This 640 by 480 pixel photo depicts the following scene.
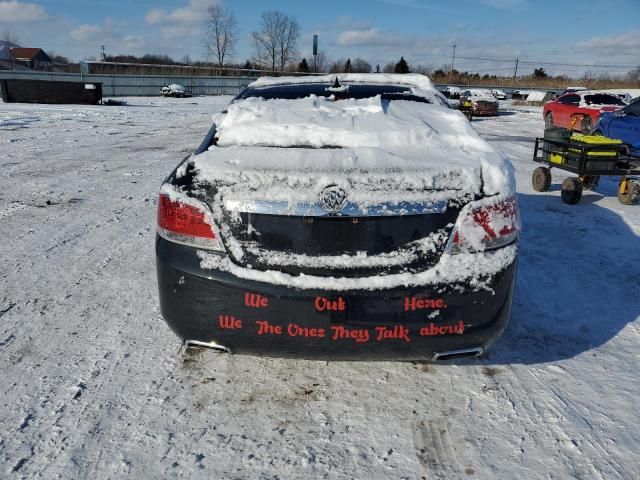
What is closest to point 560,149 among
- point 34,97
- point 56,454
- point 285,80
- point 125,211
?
point 285,80

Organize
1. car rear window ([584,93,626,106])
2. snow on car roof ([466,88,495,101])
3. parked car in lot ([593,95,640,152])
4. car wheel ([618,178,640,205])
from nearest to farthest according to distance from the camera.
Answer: car wheel ([618,178,640,205]) → parked car in lot ([593,95,640,152]) → car rear window ([584,93,626,106]) → snow on car roof ([466,88,495,101])

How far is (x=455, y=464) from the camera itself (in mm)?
2070

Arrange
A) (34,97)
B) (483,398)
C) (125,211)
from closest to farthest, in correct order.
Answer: (483,398), (125,211), (34,97)

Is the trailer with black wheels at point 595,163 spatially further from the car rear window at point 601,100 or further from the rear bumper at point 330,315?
the car rear window at point 601,100

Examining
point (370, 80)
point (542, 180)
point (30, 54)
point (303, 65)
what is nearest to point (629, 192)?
point (542, 180)

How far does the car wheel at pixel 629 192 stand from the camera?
21.8 feet

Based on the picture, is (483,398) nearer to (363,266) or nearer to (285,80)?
(363,266)

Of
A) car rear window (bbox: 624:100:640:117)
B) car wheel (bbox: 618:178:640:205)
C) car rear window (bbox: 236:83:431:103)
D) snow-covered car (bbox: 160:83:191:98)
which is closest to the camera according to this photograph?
car rear window (bbox: 236:83:431:103)

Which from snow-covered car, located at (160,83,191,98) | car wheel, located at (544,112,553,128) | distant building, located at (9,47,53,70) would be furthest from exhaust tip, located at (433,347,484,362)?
distant building, located at (9,47,53,70)

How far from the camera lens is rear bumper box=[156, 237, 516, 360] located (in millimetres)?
2174

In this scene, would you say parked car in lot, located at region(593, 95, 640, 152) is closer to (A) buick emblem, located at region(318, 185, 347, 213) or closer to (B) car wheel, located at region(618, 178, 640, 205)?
(B) car wheel, located at region(618, 178, 640, 205)

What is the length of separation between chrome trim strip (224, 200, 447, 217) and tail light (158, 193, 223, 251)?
0.48 ft

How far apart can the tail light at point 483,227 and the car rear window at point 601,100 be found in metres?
18.0

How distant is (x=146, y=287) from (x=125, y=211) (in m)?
2.37
